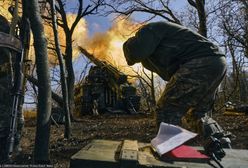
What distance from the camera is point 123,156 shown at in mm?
2844

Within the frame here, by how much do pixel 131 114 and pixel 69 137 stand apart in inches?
463

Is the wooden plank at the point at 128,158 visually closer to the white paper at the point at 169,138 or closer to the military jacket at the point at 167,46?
the white paper at the point at 169,138

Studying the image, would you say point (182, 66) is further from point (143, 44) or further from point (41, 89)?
point (41, 89)

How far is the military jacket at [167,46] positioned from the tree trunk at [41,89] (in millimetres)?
1430

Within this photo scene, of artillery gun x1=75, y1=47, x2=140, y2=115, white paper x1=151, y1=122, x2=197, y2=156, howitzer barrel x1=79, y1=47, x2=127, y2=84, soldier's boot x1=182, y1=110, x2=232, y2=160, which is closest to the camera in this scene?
white paper x1=151, y1=122, x2=197, y2=156

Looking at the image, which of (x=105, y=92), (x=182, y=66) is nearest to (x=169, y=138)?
(x=182, y=66)

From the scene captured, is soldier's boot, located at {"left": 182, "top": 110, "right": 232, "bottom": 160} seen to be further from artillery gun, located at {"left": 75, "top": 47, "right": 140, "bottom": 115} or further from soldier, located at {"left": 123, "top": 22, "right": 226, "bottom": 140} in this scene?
artillery gun, located at {"left": 75, "top": 47, "right": 140, "bottom": 115}

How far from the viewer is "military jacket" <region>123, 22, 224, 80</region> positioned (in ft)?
17.2

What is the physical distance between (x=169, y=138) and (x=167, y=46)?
7.36 feet

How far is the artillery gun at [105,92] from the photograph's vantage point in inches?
862

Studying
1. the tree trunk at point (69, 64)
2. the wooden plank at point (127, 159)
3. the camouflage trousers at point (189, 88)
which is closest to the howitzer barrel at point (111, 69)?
the tree trunk at point (69, 64)

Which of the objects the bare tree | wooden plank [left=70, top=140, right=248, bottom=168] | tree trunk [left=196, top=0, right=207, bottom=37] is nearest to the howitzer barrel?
tree trunk [left=196, top=0, right=207, bottom=37]

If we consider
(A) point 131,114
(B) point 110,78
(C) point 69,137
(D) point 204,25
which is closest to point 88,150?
(C) point 69,137

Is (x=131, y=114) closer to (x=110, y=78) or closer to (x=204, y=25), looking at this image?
(x=110, y=78)
